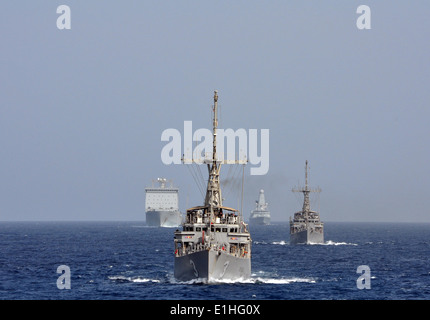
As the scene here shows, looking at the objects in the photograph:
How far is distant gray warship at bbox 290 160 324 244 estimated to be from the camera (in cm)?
16900

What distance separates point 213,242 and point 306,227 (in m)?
105

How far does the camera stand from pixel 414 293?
69.6 metres

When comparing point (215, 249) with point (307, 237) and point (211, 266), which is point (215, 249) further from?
point (307, 237)

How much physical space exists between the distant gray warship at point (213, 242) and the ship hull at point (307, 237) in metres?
96.3

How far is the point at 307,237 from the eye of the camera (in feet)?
553

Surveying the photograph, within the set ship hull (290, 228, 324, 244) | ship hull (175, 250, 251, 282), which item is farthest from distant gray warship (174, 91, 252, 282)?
ship hull (290, 228, 324, 244)

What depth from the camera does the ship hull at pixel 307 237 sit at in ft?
553
